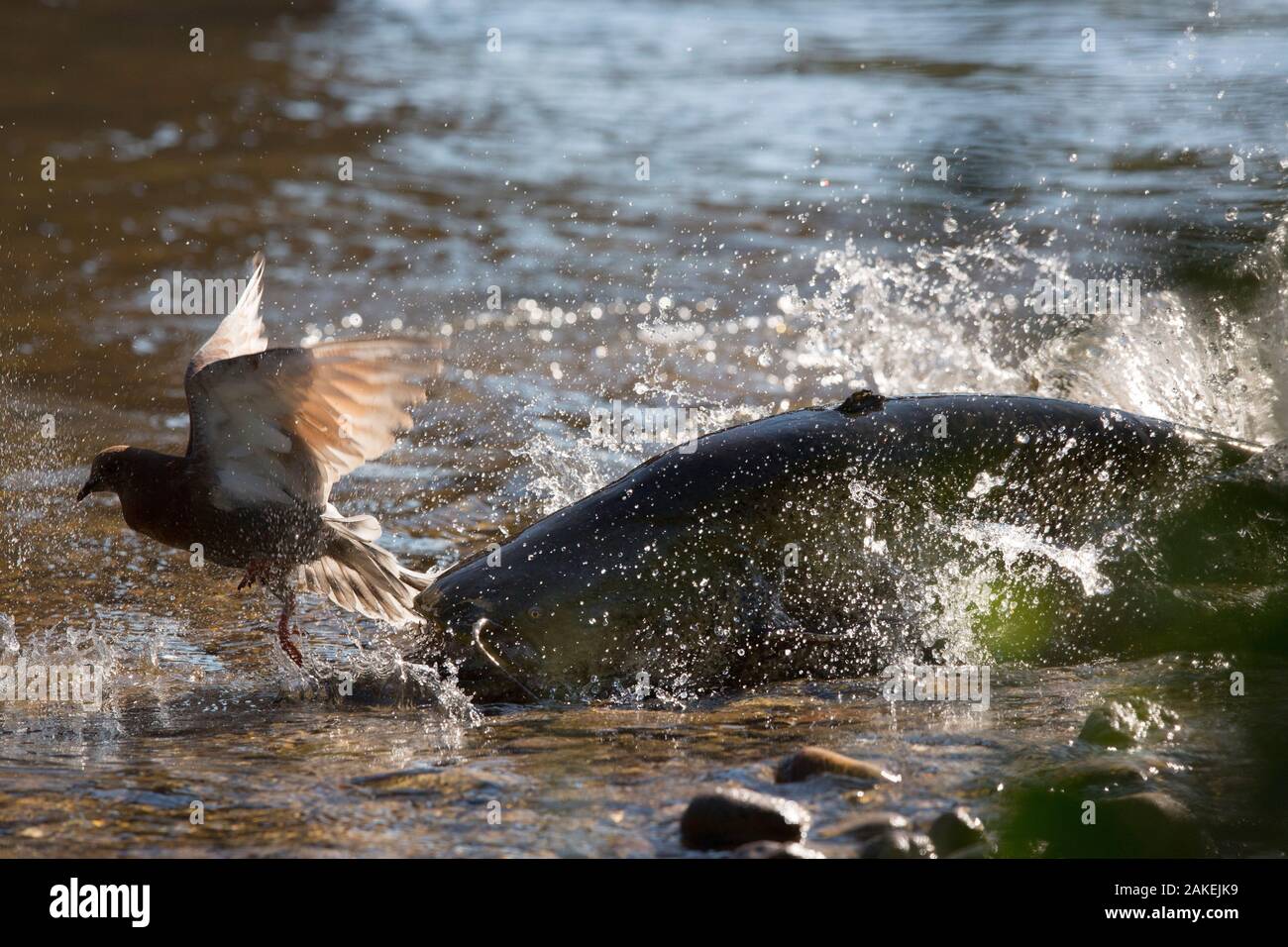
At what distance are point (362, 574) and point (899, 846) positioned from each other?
2603mm

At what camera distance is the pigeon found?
452cm

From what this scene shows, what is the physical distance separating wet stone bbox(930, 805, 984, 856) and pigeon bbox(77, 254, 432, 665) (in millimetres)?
1999

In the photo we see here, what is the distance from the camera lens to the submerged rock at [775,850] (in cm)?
320

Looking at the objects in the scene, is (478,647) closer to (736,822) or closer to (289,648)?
(289,648)

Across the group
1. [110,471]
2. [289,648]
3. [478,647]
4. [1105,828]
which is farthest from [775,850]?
[110,471]

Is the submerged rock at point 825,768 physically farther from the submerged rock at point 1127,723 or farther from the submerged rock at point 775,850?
the submerged rock at point 1127,723

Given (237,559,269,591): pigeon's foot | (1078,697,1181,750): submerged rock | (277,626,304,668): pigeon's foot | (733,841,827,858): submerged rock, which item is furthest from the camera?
(237,559,269,591): pigeon's foot

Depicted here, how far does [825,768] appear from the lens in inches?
141

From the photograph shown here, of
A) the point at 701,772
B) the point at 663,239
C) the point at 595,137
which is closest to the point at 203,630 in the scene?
the point at 701,772

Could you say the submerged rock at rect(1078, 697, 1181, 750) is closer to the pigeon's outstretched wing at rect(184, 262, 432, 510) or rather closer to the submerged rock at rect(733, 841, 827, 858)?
the submerged rock at rect(733, 841, 827, 858)

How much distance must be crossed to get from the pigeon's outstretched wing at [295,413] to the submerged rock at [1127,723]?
2101 millimetres

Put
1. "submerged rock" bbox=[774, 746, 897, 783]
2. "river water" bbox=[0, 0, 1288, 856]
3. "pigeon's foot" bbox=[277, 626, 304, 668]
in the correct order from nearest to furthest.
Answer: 1. "submerged rock" bbox=[774, 746, 897, 783]
2. "river water" bbox=[0, 0, 1288, 856]
3. "pigeon's foot" bbox=[277, 626, 304, 668]

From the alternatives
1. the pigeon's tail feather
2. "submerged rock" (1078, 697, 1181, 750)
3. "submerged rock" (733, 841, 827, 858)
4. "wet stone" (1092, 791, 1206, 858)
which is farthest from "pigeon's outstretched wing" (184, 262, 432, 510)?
"wet stone" (1092, 791, 1206, 858)
